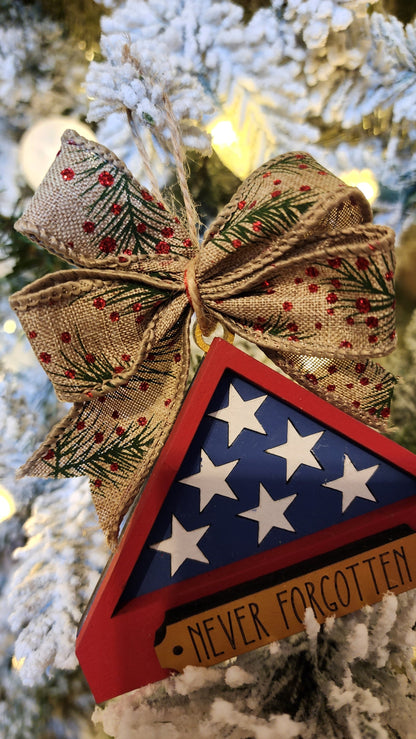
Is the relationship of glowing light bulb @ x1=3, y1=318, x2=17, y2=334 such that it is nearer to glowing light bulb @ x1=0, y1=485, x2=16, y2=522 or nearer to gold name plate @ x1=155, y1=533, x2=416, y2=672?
glowing light bulb @ x1=0, y1=485, x2=16, y2=522

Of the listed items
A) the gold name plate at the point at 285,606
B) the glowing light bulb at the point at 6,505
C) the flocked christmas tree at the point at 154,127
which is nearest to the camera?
the gold name plate at the point at 285,606

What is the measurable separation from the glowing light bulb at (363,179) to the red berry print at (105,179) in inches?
14.9

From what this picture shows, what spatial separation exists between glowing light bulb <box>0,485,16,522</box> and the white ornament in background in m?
0.51

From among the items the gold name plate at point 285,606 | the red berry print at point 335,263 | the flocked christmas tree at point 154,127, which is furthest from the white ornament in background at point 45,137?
the gold name plate at point 285,606

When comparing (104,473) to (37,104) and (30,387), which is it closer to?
(30,387)

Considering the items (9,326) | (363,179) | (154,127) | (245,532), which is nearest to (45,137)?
(154,127)

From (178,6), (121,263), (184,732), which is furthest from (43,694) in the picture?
(178,6)

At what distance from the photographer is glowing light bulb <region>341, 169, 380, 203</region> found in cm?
70

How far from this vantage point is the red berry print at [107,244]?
51 centimetres

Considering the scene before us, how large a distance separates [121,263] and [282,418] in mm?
245

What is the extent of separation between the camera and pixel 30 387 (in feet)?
2.50

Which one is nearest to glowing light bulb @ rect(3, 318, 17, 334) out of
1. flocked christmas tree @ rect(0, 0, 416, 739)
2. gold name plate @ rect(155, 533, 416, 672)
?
flocked christmas tree @ rect(0, 0, 416, 739)

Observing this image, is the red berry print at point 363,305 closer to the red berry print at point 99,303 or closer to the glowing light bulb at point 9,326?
the red berry print at point 99,303

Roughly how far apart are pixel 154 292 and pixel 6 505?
1.53 ft
